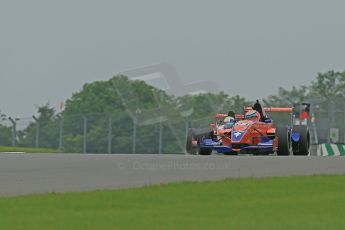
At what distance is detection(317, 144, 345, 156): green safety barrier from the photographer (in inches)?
1142

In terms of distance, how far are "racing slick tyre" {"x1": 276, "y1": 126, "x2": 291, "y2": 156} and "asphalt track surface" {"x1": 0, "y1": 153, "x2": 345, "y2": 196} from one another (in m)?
3.34

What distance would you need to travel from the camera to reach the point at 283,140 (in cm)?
2377

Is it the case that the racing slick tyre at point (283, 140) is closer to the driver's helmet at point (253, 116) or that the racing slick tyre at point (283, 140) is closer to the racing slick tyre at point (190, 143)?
the driver's helmet at point (253, 116)

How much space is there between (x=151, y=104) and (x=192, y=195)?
102 metres

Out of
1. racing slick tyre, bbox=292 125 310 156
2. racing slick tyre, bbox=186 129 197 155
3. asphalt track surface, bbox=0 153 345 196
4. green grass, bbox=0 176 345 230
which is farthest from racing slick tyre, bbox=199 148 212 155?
green grass, bbox=0 176 345 230

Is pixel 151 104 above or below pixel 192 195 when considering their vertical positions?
above

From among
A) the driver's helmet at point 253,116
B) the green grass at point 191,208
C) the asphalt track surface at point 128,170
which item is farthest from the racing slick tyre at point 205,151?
the green grass at point 191,208

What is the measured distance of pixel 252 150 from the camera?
24484mm

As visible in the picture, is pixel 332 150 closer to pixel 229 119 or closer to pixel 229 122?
pixel 229 119

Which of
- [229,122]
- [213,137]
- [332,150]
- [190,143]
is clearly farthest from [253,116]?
[332,150]

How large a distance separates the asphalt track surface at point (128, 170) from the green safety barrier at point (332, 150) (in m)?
8.66

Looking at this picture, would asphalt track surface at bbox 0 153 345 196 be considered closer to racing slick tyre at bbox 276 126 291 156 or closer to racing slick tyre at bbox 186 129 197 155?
racing slick tyre at bbox 276 126 291 156

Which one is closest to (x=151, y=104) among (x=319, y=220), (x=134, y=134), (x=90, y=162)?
(x=134, y=134)

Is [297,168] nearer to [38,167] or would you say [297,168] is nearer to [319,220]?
[38,167]
